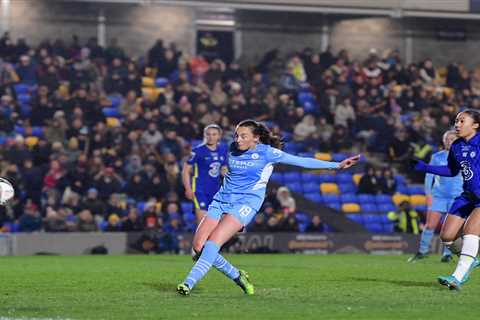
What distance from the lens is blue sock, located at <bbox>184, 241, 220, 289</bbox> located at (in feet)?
38.4

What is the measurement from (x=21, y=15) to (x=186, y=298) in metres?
24.1

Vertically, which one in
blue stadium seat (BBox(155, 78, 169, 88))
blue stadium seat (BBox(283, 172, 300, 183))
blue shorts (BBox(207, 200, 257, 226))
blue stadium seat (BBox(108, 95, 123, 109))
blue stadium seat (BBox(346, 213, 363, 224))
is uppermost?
blue shorts (BBox(207, 200, 257, 226))

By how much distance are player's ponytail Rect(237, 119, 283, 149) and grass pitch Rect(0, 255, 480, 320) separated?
5.47 ft

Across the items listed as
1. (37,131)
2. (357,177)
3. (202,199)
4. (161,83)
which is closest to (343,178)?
(357,177)

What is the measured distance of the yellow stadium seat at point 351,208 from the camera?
30.5 metres

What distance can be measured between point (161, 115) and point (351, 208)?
18.7 ft

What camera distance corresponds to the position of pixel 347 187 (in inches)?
1244

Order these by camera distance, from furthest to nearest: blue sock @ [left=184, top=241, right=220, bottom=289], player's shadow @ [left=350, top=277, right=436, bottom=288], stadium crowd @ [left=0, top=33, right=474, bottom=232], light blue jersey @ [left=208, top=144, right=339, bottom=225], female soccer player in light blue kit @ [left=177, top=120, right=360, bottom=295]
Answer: stadium crowd @ [left=0, top=33, right=474, bottom=232] < player's shadow @ [left=350, top=277, right=436, bottom=288] < light blue jersey @ [left=208, top=144, right=339, bottom=225] < female soccer player in light blue kit @ [left=177, top=120, right=360, bottom=295] < blue sock @ [left=184, top=241, right=220, bottom=289]

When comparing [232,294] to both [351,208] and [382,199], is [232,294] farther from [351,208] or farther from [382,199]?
[382,199]

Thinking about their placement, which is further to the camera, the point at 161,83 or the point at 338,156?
the point at 161,83

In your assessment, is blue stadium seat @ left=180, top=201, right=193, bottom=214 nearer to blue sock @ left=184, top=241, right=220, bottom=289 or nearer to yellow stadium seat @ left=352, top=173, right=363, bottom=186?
yellow stadium seat @ left=352, top=173, right=363, bottom=186

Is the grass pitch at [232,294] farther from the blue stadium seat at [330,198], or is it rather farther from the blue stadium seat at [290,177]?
the blue stadium seat at [290,177]

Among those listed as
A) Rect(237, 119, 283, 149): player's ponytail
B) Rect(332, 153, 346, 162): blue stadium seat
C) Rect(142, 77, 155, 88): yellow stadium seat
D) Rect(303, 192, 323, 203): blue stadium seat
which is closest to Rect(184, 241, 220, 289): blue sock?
Rect(237, 119, 283, 149): player's ponytail

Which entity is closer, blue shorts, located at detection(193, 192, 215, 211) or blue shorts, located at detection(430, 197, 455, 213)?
blue shorts, located at detection(193, 192, 215, 211)
